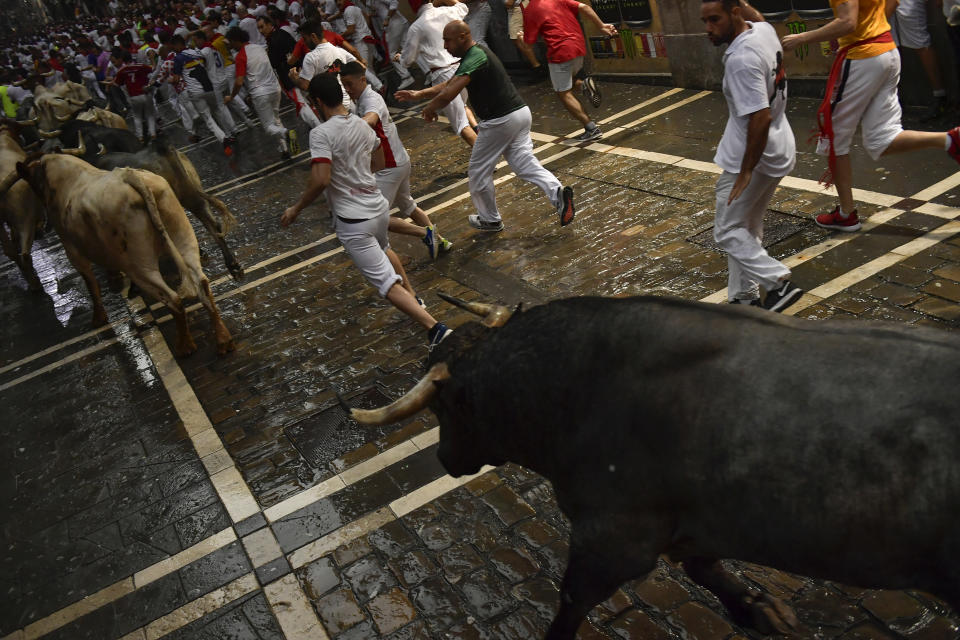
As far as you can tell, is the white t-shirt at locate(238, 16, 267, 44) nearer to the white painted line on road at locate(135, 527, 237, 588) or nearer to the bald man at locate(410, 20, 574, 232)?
the bald man at locate(410, 20, 574, 232)

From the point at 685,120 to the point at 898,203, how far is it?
425cm

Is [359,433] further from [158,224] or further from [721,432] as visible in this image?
[721,432]

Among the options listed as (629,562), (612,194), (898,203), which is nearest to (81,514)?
(629,562)

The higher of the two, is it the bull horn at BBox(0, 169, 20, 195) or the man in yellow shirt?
the bull horn at BBox(0, 169, 20, 195)

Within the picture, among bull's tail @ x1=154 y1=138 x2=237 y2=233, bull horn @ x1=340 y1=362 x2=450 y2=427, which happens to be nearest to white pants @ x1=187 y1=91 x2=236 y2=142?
bull's tail @ x1=154 y1=138 x2=237 y2=233

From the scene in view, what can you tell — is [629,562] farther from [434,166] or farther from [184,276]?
[434,166]

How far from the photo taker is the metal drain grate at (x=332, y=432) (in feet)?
20.2

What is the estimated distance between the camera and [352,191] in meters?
7.11

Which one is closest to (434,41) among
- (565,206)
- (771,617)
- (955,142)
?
(565,206)

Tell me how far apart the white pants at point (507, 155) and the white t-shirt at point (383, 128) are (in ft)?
3.29

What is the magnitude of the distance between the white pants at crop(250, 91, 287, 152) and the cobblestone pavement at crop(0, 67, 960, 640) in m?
Result: 4.22

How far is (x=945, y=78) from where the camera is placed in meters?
8.95

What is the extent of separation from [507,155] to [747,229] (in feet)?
12.0

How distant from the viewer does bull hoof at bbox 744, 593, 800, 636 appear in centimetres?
369
